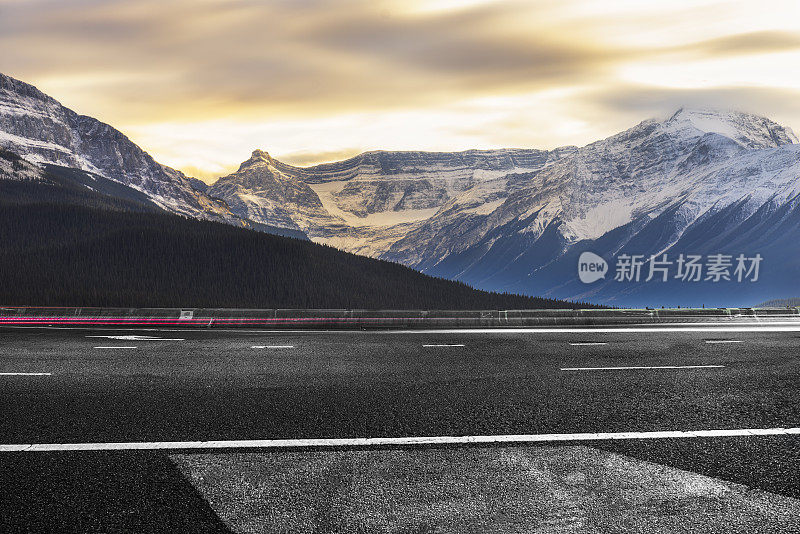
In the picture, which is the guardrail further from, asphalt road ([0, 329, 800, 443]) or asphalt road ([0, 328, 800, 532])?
asphalt road ([0, 328, 800, 532])

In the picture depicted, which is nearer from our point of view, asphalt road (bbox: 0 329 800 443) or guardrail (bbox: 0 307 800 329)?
asphalt road (bbox: 0 329 800 443)

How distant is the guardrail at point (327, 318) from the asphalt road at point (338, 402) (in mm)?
7056

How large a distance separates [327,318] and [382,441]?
1681 centimetres

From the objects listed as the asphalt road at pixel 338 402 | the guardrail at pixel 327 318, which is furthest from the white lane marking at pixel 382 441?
the guardrail at pixel 327 318

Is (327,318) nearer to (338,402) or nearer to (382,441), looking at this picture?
(338,402)

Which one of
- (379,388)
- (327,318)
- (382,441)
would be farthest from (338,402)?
(327,318)

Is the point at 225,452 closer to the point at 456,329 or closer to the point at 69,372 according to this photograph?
the point at 69,372

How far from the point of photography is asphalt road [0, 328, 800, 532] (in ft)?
18.9

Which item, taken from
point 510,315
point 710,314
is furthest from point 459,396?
point 710,314

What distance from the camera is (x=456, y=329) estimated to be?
72.4 feet

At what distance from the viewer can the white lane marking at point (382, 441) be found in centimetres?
684

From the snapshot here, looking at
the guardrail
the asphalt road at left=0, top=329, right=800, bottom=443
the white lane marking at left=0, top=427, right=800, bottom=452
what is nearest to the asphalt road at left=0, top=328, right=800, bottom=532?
the asphalt road at left=0, top=329, right=800, bottom=443

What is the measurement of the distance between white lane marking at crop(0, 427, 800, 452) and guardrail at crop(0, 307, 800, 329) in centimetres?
1559

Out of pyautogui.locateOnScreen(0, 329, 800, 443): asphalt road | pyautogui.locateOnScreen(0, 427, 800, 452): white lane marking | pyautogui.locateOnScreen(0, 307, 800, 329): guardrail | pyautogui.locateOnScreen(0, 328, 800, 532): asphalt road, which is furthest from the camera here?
pyautogui.locateOnScreen(0, 307, 800, 329): guardrail
